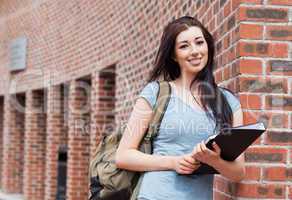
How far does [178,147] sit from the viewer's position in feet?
8.76

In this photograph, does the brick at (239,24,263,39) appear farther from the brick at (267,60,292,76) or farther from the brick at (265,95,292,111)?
the brick at (265,95,292,111)

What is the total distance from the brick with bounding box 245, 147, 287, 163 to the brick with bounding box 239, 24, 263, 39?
574mm

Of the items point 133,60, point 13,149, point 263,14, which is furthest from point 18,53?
point 263,14

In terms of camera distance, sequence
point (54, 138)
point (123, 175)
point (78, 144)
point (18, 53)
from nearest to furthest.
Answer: point (123, 175), point (78, 144), point (54, 138), point (18, 53)

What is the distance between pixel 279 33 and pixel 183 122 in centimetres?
86

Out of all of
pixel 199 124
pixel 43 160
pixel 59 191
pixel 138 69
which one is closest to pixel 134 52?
pixel 138 69

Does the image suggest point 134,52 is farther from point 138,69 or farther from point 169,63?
point 169,63

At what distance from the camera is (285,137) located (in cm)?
315

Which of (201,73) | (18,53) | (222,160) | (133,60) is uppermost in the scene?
(18,53)

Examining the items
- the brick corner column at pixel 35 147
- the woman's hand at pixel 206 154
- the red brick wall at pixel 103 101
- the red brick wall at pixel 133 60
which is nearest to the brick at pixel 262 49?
the red brick wall at pixel 133 60

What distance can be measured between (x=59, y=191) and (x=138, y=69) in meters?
3.37

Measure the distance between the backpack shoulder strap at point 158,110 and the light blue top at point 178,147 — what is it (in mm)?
19

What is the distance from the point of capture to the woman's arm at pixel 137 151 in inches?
104

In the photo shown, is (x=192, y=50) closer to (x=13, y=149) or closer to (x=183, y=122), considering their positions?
(x=183, y=122)
